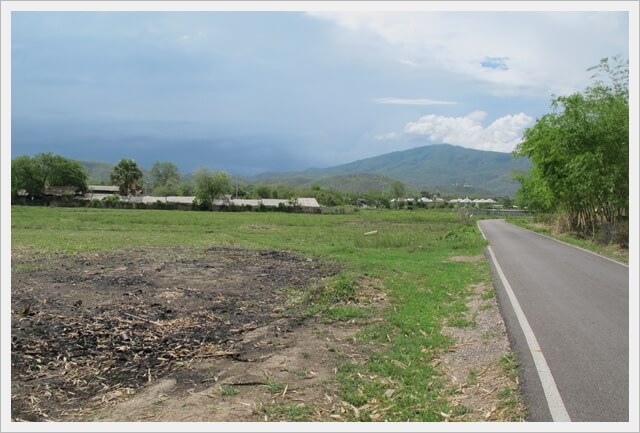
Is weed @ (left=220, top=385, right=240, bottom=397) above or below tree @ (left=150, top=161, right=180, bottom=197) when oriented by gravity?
below

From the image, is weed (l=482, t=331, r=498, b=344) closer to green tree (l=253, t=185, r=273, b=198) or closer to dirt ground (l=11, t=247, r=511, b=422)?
dirt ground (l=11, t=247, r=511, b=422)

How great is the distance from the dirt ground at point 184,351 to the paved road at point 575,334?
0.43 metres

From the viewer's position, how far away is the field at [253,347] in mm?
4957

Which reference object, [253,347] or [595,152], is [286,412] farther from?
[595,152]

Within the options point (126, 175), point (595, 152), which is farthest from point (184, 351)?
point (126, 175)

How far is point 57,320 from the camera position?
26.0 feet

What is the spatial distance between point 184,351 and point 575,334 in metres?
5.87

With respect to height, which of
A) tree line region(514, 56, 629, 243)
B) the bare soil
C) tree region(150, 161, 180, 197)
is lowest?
the bare soil

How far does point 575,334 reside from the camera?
7.21m

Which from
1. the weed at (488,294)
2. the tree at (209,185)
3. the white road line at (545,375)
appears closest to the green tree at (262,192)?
the tree at (209,185)

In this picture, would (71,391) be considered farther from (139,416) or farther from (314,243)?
(314,243)

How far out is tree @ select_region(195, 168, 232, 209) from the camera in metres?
88.8


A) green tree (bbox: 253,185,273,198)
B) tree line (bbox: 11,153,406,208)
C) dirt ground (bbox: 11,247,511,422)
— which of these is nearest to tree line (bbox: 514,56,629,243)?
dirt ground (bbox: 11,247,511,422)

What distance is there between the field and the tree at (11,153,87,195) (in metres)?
82.5
